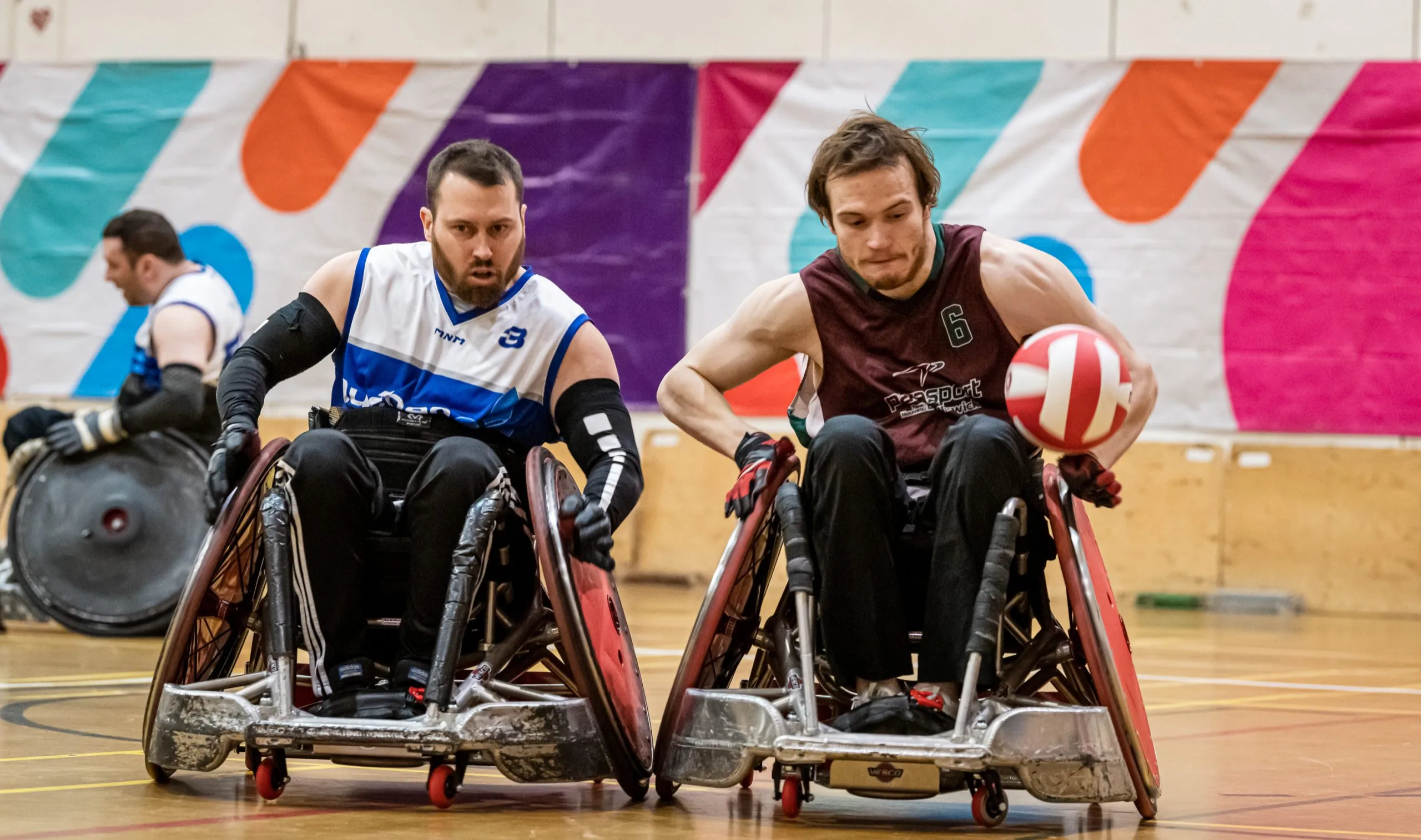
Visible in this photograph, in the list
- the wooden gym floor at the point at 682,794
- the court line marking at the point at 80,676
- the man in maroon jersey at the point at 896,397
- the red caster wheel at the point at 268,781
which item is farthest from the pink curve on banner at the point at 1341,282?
the red caster wheel at the point at 268,781

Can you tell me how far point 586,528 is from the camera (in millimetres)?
4199

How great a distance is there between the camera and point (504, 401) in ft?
15.3

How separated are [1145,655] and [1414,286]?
402cm

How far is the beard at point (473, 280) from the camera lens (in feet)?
15.3

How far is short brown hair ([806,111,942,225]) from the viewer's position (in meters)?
4.36

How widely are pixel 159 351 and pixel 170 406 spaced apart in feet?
1.01

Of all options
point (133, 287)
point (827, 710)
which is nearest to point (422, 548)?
point (827, 710)

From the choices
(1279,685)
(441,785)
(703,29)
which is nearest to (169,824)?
(441,785)

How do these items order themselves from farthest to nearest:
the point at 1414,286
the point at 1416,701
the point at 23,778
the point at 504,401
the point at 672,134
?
the point at 672,134 < the point at 1414,286 < the point at 1416,701 < the point at 504,401 < the point at 23,778

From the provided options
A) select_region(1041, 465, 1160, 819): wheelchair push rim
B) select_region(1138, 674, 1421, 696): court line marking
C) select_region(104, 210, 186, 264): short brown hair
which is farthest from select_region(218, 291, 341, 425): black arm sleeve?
select_region(104, 210, 186, 264): short brown hair

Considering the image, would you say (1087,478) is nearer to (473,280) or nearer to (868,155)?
(868,155)

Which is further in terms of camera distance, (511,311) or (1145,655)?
(1145,655)

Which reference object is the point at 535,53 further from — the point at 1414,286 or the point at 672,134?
the point at 1414,286

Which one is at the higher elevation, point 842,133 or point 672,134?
point 672,134
